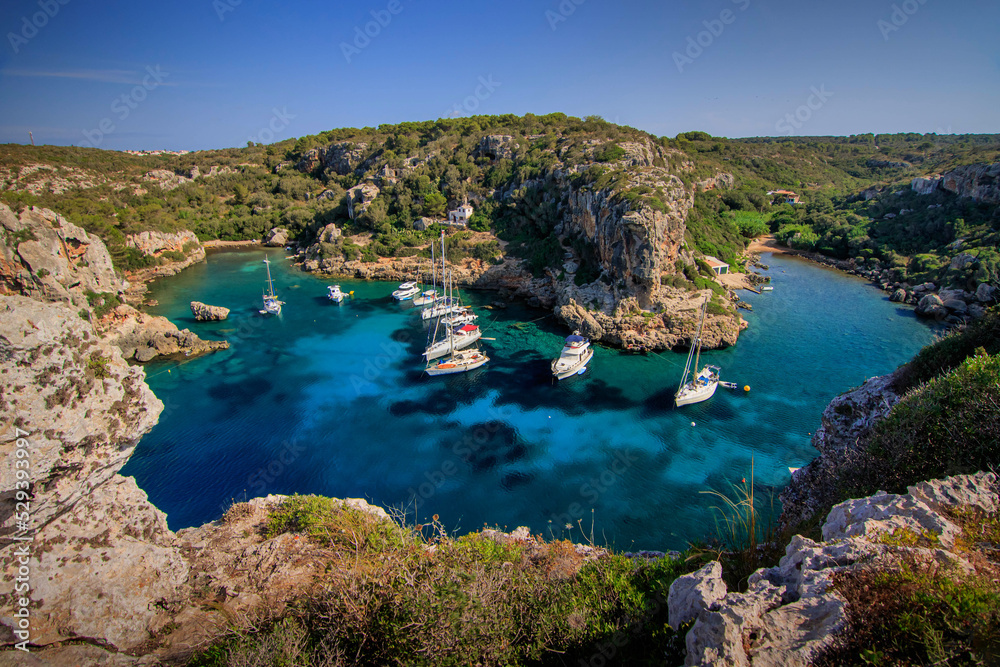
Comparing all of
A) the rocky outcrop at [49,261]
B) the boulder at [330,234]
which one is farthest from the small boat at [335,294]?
the rocky outcrop at [49,261]

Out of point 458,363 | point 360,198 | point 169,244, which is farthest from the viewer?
point 360,198

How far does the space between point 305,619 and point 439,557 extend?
6.29 ft

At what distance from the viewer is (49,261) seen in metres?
17.8

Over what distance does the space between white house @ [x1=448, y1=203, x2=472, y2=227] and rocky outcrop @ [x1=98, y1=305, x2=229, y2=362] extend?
26370 millimetres

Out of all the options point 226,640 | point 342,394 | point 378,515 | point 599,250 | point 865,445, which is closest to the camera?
point 226,640

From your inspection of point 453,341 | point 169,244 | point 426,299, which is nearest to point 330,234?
point 169,244

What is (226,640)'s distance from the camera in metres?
5.23

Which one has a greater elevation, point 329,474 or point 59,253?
point 59,253

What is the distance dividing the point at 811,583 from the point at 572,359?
19.7 metres

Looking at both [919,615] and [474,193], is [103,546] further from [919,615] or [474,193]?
[474,193]

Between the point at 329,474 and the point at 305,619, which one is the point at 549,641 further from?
the point at 329,474

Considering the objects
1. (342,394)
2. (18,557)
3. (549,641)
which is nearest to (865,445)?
(549,641)

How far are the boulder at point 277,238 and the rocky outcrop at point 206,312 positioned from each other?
25.4 metres

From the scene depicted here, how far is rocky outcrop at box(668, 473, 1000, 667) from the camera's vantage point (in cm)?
382
